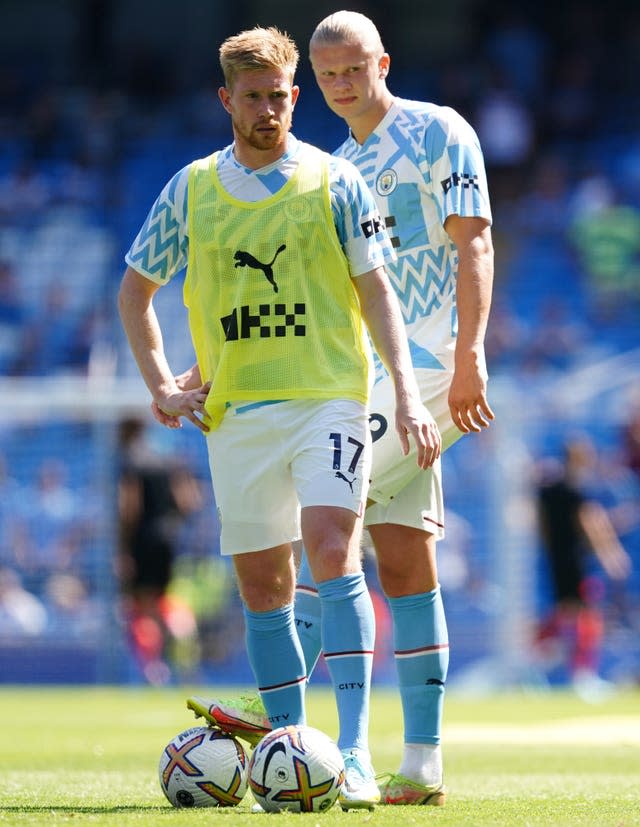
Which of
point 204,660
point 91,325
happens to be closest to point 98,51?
point 91,325

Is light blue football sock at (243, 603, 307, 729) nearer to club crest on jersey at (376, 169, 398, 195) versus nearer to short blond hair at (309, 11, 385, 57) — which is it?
club crest on jersey at (376, 169, 398, 195)

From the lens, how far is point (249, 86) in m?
5.01

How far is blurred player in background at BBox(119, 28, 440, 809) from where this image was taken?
496 cm

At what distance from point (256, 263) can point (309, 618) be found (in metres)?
1.34

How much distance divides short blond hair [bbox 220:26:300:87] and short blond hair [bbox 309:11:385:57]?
1.85 feet

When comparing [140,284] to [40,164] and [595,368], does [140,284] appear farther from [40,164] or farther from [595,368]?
[40,164]

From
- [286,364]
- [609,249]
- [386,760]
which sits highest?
[609,249]

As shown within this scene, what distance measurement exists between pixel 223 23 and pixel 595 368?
9082mm

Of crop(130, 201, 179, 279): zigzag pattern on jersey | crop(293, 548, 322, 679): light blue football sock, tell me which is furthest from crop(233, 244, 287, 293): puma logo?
crop(293, 548, 322, 679): light blue football sock

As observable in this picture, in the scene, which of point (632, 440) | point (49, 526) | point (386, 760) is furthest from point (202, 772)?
point (632, 440)

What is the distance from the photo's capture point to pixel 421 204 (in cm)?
573

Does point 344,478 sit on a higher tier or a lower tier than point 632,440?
lower

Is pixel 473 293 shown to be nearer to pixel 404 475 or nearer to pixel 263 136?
pixel 404 475

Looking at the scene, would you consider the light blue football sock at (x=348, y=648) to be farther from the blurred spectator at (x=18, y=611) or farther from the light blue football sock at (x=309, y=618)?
the blurred spectator at (x=18, y=611)
